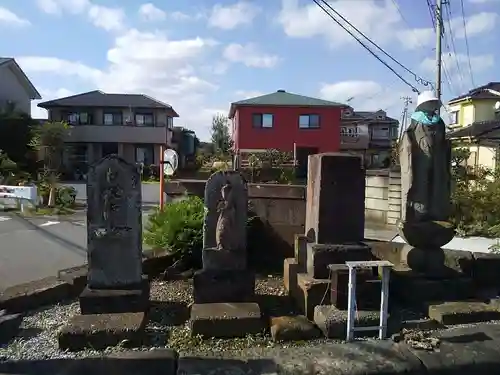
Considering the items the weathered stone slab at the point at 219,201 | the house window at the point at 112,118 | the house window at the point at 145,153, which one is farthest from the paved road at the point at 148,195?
the weathered stone slab at the point at 219,201

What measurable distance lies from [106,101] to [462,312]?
32639 mm

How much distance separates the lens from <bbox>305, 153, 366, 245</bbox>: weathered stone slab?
5.27m

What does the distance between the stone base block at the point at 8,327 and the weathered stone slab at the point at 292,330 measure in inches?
96.1

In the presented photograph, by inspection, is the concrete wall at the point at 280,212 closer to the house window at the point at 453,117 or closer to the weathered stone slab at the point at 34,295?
the weathered stone slab at the point at 34,295

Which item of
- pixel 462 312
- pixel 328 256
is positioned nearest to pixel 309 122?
pixel 328 256

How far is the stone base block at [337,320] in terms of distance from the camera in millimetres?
4125

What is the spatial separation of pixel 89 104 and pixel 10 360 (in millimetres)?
31814

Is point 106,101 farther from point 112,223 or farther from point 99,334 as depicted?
point 99,334

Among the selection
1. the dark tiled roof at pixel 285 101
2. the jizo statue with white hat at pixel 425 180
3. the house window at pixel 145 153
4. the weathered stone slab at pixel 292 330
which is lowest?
the weathered stone slab at pixel 292 330

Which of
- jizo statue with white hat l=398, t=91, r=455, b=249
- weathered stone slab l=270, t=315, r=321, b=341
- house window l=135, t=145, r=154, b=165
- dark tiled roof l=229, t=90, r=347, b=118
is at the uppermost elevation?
dark tiled roof l=229, t=90, r=347, b=118

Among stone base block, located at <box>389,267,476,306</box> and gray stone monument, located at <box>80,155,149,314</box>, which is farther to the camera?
stone base block, located at <box>389,267,476,306</box>

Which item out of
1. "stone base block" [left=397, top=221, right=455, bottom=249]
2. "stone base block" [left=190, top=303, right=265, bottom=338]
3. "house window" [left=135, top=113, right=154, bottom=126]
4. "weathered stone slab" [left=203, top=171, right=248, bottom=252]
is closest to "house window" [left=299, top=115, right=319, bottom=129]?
"house window" [left=135, top=113, right=154, bottom=126]

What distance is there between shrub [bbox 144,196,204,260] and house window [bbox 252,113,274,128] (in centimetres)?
2386

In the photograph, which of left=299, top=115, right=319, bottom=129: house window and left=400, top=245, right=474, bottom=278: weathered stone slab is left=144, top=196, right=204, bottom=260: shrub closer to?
left=400, top=245, right=474, bottom=278: weathered stone slab
